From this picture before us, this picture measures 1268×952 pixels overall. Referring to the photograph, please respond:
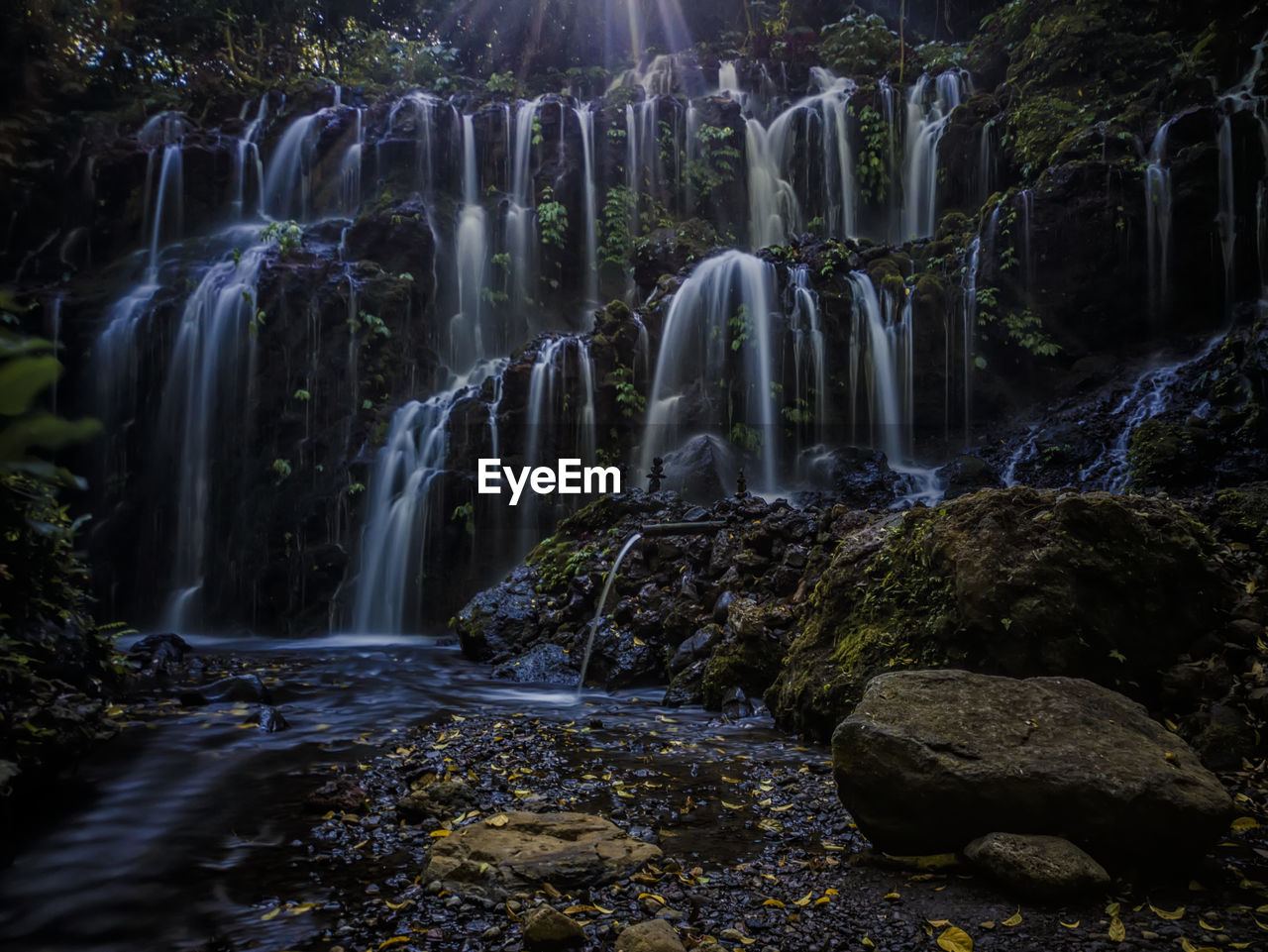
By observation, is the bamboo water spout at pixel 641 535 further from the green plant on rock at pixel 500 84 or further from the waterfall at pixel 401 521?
the green plant on rock at pixel 500 84

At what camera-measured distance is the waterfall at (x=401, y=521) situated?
14398mm

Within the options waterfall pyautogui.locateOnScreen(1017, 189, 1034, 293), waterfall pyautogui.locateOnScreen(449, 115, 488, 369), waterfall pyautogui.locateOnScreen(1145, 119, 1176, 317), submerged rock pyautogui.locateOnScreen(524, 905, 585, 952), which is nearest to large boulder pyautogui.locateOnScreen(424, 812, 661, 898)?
submerged rock pyautogui.locateOnScreen(524, 905, 585, 952)

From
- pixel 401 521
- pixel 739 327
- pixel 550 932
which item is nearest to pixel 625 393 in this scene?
pixel 739 327

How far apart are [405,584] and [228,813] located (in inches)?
407

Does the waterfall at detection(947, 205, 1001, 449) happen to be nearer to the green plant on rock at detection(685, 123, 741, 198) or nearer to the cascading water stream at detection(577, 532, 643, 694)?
the green plant on rock at detection(685, 123, 741, 198)

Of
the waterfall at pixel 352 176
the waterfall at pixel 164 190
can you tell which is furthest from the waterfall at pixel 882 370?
the waterfall at pixel 164 190

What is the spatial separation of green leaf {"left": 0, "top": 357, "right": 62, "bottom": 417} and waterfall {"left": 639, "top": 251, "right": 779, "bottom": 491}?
13.9 m

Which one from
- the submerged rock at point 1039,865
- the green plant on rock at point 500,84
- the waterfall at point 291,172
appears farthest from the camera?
the green plant on rock at point 500,84

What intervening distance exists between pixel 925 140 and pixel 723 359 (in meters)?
10.5

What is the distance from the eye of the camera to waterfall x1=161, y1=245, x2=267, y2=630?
53.7 feet

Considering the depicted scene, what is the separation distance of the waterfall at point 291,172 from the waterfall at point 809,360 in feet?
49.8

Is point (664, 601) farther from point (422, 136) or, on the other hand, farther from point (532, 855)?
point (422, 136)

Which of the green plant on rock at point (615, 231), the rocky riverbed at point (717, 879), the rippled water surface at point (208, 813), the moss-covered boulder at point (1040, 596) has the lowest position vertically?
the rippled water surface at point (208, 813)

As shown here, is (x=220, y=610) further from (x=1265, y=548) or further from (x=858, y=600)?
(x=1265, y=548)
